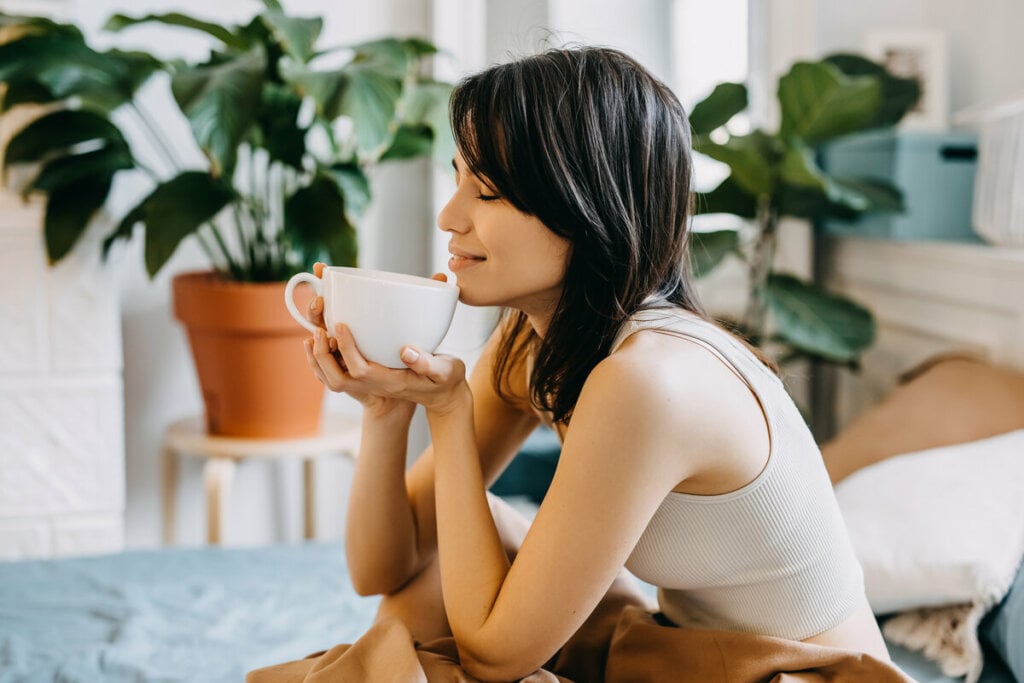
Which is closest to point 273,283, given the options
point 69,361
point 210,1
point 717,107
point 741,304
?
point 69,361

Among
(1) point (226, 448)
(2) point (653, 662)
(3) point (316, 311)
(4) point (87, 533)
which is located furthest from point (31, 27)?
(2) point (653, 662)

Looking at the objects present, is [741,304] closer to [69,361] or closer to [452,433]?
[69,361]

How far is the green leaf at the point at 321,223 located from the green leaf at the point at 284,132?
7 centimetres

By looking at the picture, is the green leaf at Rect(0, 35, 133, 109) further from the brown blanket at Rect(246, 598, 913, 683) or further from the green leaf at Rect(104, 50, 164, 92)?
the brown blanket at Rect(246, 598, 913, 683)

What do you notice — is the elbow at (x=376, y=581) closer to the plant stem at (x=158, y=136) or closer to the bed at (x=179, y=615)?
the bed at (x=179, y=615)

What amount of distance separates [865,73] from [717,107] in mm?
344

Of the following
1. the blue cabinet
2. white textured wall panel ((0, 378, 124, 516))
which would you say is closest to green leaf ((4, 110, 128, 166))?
white textured wall panel ((0, 378, 124, 516))

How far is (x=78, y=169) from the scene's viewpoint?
6.53ft

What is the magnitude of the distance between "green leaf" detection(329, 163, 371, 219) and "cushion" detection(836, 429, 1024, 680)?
1.02 m

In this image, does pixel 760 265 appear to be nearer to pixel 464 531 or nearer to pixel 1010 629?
pixel 1010 629

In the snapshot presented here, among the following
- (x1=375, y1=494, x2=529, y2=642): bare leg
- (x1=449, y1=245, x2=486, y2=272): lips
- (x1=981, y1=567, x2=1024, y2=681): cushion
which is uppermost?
(x1=449, y1=245, x2=486, y2=272): lips

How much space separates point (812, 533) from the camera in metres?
0.95

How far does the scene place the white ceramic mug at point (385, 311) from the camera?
0.89m

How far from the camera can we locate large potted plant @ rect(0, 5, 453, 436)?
182 centimetres
